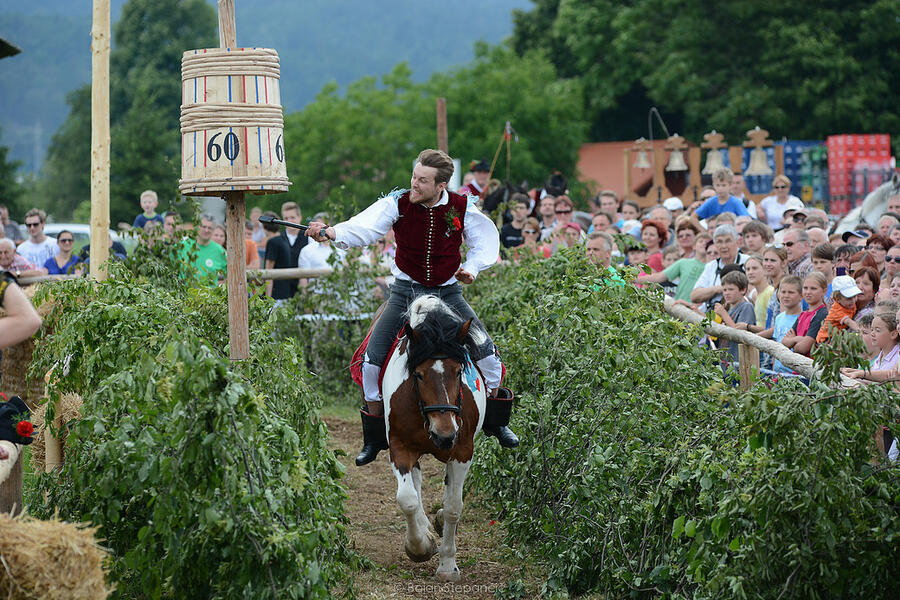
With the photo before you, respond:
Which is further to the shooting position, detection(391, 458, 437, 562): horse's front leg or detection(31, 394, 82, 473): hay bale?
detection(391, 458, 437, 562): horse's front leg

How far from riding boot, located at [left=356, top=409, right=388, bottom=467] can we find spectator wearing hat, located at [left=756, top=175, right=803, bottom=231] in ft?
27.6

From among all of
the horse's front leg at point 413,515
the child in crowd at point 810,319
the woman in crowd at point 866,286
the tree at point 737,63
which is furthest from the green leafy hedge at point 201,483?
the tree at point 737,63

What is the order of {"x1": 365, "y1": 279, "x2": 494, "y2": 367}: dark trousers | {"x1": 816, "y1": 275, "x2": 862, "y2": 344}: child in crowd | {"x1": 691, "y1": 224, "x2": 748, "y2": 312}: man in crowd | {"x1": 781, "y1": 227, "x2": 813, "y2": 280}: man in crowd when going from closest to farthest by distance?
{"x1": 365, "y1": 279, "x2": 494, "y2": 367}: dark trousers
{"x1": 816, "y1": 275, "x2": 862, "y2": 344}: child in crowd
{"x1": 781, "y1": 227, "x2": 813, "y2": 280}: man in crowd
{"x1": 691, "y1": 224, "x2": 748, "y2": 312}: man in crowd

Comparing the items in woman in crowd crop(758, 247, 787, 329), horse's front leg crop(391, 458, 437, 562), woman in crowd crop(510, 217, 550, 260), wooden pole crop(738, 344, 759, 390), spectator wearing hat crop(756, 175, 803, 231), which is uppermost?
spectator wearing hat crop(756, 175, 803, 231)

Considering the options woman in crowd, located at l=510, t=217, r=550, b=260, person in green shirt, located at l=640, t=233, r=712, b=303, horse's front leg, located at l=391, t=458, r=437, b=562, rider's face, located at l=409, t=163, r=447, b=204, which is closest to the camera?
horse's front leg, located at l=391, t=458, r=437, b=562

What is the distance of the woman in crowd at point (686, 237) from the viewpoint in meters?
10.6

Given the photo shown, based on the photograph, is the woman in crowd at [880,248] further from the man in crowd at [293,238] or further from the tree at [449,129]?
the tree at [449,129]

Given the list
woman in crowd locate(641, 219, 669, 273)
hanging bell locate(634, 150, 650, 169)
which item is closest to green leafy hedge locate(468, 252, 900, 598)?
woman in crowd locate(641, 219, 669, 273)

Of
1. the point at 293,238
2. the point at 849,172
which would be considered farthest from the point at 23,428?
the point at 849,172

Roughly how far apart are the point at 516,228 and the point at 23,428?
946 cm

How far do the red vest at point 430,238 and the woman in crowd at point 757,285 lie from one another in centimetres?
326

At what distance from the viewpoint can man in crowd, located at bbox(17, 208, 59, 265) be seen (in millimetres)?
14227

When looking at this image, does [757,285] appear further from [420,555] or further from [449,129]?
[449,129]

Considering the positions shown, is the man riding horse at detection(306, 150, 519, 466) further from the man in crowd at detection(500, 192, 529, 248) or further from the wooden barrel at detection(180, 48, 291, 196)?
the man in crowd at detection(500, 192, 529, 248)
